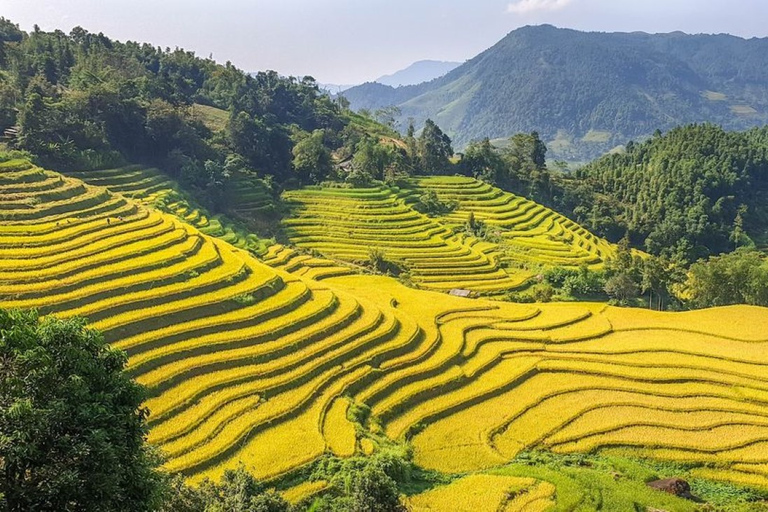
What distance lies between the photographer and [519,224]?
186 feet

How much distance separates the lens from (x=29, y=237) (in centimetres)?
2427

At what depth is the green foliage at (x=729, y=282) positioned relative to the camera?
3584 centimetres

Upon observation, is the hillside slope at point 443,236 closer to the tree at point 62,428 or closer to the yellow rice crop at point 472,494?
the yellow rice crop at point 472,494

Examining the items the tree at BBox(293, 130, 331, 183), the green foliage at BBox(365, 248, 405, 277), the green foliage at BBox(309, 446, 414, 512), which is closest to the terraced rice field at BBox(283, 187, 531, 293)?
the green foliage at BBox(365, 248, 405, 277)

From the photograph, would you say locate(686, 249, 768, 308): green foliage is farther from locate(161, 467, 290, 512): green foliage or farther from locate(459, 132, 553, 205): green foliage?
locate(459, 132, 553, 205): green foliage

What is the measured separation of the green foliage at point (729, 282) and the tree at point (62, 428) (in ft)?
125

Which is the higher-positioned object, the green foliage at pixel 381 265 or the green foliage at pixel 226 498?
the green foliage at pixel 381 265

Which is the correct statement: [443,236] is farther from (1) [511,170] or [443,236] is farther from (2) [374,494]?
(2) [374,494]

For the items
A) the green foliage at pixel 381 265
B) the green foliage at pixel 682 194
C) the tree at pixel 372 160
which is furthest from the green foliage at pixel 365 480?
the green foliage at pixel 682 194

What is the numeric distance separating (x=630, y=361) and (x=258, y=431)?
16.8 m

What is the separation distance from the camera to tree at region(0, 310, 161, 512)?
816 cm

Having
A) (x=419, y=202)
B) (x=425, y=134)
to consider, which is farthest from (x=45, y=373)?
(x=425, y=134)

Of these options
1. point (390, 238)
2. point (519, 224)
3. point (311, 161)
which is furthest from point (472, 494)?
point (311, 161)

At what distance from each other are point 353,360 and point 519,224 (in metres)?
38.1
